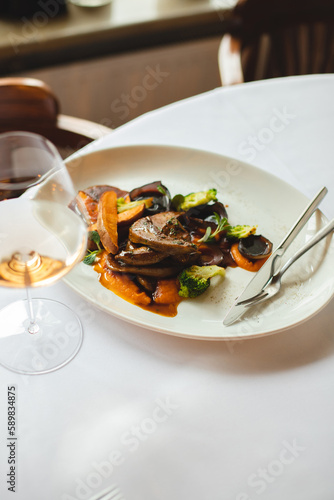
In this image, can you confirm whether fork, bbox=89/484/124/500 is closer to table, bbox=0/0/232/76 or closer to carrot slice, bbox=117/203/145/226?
carrot slice, bbox=117/203/145/226

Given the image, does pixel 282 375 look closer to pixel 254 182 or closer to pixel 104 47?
pixel 254 182

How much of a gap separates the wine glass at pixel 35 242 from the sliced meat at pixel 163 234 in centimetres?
20

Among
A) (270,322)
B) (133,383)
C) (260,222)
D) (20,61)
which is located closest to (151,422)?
(133,383)

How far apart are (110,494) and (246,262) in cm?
55

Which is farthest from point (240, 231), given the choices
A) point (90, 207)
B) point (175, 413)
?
point (175, 413)

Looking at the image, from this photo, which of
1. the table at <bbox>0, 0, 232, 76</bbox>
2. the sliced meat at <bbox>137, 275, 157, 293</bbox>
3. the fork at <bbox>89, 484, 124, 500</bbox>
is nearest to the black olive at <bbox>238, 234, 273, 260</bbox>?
the sliced meat at <bbox>137, 275, 157, 293</bbox>

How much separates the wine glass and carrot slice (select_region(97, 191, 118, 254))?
19cm

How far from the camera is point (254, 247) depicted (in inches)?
45.7

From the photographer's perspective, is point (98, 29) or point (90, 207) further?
point (98, 29)

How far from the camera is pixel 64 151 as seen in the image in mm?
1793

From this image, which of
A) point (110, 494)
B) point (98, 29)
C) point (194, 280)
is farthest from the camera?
point (98, 29)

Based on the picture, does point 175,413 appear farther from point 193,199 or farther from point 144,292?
point 193,199

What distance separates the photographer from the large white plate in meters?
1.01

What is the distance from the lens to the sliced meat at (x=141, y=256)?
1065mm
